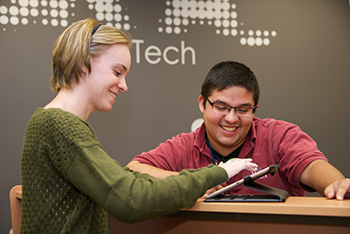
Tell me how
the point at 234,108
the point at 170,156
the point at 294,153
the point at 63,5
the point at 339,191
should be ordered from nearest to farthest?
the point at 339,191 → the point at 294,153 → the point at 234,108 → the point at 170,156 → the point at 63,5

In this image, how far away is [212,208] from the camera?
1109mm

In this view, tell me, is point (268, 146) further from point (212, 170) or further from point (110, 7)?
point (110, 7)

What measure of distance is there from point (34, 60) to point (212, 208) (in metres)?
2.49

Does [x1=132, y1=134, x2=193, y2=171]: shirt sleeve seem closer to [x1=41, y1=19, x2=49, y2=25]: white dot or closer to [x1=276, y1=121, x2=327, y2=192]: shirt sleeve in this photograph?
[x1=276, y1=121, x2=327, y2=192]: shirt sleeve

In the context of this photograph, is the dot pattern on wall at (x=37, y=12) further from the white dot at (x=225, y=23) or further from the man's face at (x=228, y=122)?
the man's face at (x=228, y=122)

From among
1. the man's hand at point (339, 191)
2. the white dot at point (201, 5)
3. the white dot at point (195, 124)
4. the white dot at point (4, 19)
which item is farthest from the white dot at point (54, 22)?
the man's hand at point (339, 191)

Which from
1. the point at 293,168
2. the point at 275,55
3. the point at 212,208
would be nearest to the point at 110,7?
the point at 275,55

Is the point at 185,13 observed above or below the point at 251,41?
above

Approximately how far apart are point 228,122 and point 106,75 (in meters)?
0.82

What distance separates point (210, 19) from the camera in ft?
10.8

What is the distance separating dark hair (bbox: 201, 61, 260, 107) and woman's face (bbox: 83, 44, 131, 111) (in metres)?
0.68

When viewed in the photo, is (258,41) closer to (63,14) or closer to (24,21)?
(63,14)

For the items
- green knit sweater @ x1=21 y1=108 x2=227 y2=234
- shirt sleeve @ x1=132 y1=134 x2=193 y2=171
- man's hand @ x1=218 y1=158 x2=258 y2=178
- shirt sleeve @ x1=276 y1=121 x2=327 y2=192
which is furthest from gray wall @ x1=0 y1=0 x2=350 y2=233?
green knit sweater @ x1=21 y1=108 x2=227 y2=234

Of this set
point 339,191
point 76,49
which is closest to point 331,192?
point 339,191
